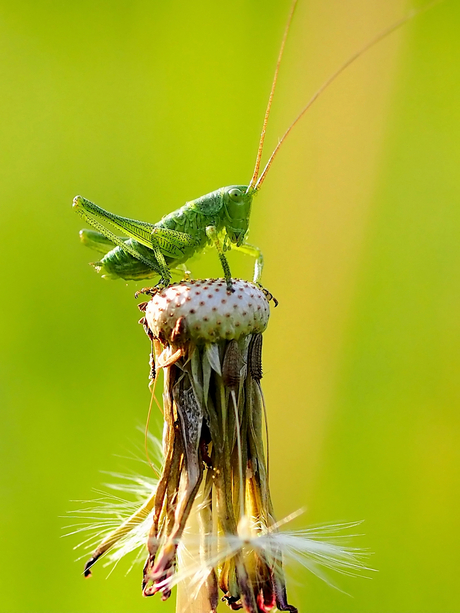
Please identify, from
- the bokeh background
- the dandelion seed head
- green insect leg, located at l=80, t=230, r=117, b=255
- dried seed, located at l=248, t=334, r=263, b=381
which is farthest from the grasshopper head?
dried seed, located at l=248, t=334, r=263, b=381

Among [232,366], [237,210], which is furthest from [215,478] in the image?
[237,210]

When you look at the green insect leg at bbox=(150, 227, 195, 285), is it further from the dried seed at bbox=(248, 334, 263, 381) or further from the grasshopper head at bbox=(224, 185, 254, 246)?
the dried seed at bbox=(248, 334, 263, 381)

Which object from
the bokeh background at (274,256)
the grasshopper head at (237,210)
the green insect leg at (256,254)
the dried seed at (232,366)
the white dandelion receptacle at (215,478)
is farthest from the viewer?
the grasshopper head at (237,210)

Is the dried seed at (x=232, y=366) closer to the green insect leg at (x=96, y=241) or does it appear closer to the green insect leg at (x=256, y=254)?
the green insect leg at (x=256, y=254)

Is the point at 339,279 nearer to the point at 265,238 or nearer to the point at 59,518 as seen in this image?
the point at 265,238

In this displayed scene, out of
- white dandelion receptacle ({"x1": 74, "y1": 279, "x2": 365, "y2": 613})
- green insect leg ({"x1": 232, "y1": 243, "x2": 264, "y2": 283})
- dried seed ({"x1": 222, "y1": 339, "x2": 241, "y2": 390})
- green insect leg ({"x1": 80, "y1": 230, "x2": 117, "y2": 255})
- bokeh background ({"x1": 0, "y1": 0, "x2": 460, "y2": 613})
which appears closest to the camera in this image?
white dandelion receptacle ({"x1": 74, "y1": 279, "x2": 365, "y2": 613})

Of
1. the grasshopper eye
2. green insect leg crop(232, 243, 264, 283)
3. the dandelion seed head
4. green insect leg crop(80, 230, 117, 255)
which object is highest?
the grasshopper eye

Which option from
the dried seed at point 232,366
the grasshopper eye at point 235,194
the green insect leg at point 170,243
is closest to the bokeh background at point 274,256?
the grasshopper eye at point 235,194
